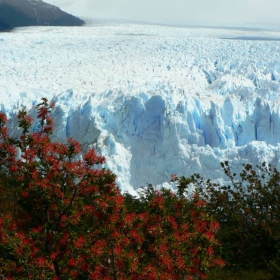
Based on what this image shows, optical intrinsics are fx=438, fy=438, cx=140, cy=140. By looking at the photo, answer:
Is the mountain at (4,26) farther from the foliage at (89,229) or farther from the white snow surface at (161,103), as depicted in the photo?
the foliage at (89,229)

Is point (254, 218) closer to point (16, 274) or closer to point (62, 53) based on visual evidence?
point (16, 274)

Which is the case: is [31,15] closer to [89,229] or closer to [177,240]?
[89,229]

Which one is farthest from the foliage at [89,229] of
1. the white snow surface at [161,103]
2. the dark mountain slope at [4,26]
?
the dark mountain slope at [4,26]

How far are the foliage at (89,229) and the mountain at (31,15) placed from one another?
35.6 meters

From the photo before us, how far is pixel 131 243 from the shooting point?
5.10 metres

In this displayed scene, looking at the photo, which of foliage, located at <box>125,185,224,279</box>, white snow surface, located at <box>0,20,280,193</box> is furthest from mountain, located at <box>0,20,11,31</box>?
foliage, located at <box>125,185,224,279</box>

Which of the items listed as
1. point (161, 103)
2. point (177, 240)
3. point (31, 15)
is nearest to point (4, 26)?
point (31, 15)

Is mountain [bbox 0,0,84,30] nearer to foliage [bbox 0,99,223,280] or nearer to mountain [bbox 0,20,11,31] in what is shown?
mountain [bbox 0,20,11,31]

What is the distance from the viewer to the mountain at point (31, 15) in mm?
40125

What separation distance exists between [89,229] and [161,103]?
43.6ft

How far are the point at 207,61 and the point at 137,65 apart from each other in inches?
145

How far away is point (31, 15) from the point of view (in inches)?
1623

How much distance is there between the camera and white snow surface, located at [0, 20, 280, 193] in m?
17.5

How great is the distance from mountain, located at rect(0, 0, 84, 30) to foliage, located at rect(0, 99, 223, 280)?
3556cm
